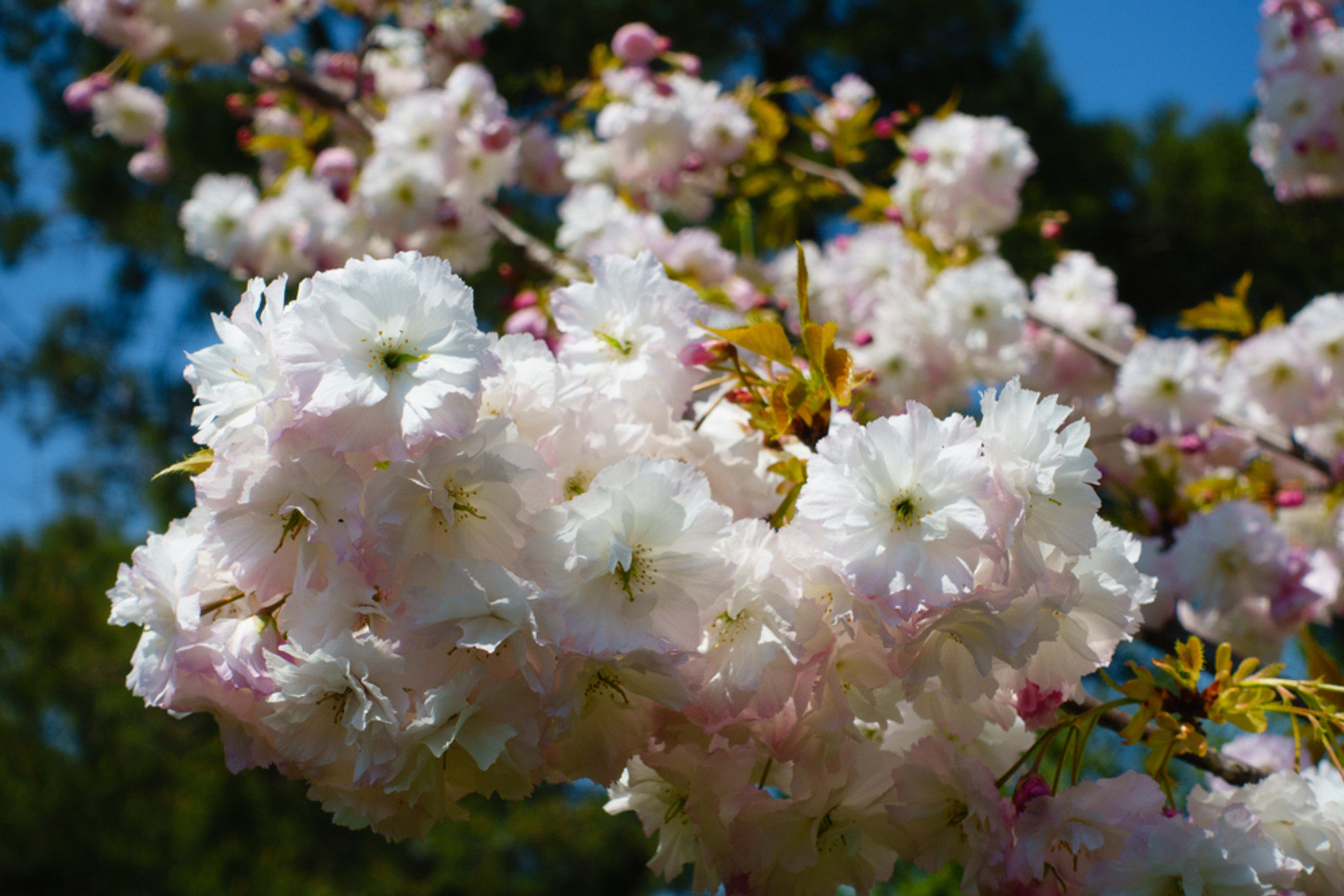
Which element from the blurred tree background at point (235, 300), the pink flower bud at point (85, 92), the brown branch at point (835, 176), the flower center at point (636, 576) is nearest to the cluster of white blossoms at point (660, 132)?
the brown branch at point (835, 176)

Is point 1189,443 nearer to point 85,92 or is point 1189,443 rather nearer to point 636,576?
point 636,576

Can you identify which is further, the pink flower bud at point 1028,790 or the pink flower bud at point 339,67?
the pink flower bud at point 339,67

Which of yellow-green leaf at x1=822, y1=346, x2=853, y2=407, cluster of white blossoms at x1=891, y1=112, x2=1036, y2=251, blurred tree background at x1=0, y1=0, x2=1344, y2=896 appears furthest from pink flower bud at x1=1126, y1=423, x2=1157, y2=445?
blurred tree background at x1=0, y1=0, x2=1344, y2=896

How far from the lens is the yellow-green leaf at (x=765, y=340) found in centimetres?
65

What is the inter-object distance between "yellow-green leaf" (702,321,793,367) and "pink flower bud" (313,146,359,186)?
138cm

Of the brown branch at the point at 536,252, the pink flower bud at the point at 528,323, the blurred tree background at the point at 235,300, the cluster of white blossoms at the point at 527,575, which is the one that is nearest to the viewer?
the cluster of white blossoms at the point at 527,575

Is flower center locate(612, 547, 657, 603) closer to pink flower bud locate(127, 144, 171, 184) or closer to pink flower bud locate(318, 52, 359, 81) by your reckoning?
pink flower bud locate(318, 52, 359, 81)

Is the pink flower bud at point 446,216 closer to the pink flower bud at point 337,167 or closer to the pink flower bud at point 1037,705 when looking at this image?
the pink flower bud at point 337,167

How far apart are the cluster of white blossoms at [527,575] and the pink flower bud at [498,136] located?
1248 millimetres

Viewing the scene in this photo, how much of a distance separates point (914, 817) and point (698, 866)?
16cm

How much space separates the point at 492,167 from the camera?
5.85ft

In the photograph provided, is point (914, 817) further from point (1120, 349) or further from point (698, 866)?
point (1120, 349)

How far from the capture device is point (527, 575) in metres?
0.54

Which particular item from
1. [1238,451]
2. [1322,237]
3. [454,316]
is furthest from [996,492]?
[1322,237]
